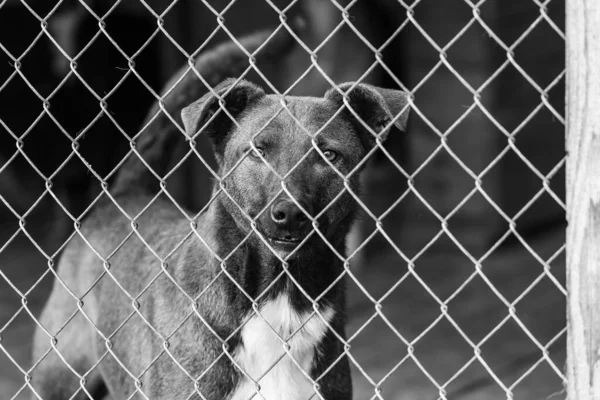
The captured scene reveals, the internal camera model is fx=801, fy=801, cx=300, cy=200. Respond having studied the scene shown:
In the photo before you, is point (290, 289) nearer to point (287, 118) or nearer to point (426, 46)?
point (287, 118)

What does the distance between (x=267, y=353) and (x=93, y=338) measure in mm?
1277

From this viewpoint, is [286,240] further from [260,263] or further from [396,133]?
[396,133]

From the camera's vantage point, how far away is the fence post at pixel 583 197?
5.77ft

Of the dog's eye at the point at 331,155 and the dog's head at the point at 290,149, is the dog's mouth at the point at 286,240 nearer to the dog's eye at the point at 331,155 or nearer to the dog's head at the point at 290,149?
the dog's head at the point at 290,149

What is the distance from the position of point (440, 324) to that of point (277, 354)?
3.22 meters

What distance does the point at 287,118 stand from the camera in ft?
9.94

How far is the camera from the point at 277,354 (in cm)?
296

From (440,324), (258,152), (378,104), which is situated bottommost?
(440,324)

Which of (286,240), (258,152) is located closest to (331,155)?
(258,152)

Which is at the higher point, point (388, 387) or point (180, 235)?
point (180, 235)

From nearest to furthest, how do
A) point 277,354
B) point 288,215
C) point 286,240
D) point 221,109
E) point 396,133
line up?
point 288,215
point 286,240
point 221,109
point 277,354
point 396,133

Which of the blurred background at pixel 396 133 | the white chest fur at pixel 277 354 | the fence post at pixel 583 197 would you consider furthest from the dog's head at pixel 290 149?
the blurred background at pixel 396 133

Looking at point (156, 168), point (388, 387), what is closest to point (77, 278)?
point (156, 168)

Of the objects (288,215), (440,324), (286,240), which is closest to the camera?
(288,215)
